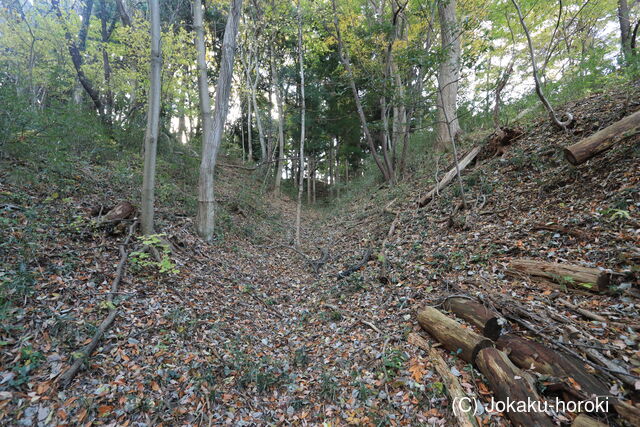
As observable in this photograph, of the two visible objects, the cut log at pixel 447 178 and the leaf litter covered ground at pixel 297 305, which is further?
the cut log at pixel 447 178

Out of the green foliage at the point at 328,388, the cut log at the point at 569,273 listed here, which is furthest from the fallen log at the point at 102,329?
the cut log at the point at 569,273

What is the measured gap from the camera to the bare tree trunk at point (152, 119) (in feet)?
15.1

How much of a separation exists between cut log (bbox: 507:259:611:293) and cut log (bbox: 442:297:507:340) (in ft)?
3.30

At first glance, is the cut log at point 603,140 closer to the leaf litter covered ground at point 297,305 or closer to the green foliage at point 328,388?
the leaf litter covered ground at point 297,305

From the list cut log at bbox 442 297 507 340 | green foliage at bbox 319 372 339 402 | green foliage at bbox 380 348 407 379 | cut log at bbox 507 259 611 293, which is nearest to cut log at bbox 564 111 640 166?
cut log at bbox 507 259 611 293

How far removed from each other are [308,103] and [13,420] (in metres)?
18.3

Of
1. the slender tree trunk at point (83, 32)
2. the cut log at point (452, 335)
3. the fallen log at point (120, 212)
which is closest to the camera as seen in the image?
the cut log at point (452, 335)

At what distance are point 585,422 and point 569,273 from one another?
1.94 m

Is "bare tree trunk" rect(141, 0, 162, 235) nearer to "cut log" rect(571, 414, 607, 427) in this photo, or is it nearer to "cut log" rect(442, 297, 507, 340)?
"cut log" rect(442, 297, 507, 340)

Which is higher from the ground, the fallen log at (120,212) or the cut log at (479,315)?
the fallen log at (120,212)

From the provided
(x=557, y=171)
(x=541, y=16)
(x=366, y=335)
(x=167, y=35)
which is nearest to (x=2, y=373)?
(x=366, y=335)

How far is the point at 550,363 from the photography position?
2.51 metres

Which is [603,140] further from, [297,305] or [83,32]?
[83,32]

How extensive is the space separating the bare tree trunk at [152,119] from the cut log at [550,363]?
580 cm
